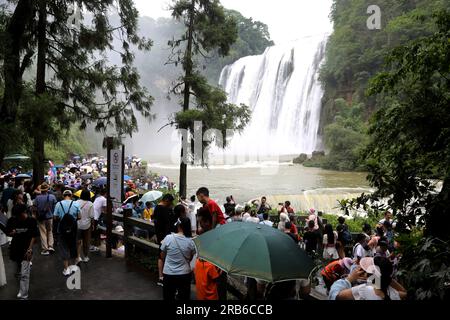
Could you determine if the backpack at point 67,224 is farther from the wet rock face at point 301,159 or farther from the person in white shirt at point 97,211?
the wet rock face at point 301,159

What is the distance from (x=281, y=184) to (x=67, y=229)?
20.0 metres

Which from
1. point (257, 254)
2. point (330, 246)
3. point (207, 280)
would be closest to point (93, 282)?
point (207, 280)

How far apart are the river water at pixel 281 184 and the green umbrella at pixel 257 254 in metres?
13.4

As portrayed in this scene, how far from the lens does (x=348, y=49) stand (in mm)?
36625

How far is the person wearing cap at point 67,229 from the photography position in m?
5.56

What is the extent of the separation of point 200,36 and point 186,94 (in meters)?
2.21

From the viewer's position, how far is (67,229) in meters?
5.56

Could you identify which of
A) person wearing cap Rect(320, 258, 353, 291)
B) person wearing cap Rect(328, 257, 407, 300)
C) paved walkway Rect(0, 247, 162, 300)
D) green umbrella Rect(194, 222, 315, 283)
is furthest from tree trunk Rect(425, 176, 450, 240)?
paved walkway Rect(0, 247, 162, 300)

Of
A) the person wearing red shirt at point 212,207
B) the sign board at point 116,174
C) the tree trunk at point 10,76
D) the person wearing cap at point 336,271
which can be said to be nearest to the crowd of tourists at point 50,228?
the sign board at point 116,174

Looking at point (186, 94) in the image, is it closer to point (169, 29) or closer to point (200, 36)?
point (200, 36)

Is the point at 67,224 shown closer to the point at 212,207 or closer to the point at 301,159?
the point at 212,207

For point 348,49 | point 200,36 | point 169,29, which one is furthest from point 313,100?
point 169,29

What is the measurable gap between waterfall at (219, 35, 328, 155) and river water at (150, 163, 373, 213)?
6101 mm
